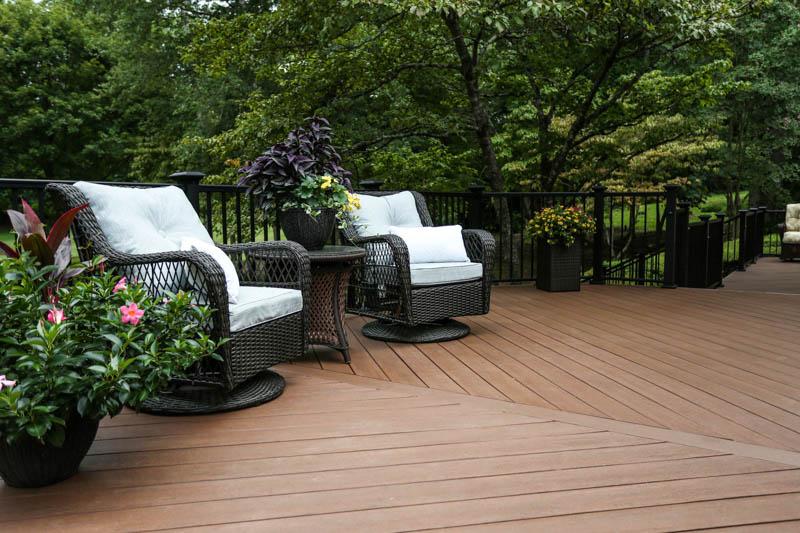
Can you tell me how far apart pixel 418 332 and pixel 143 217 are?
171 centimetres

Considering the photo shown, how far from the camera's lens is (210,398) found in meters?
2.36

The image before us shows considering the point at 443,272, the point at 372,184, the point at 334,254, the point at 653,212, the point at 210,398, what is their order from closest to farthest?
1. the point at 210,398
2. the point at 334,254
3. the point at 443,272
4. the point at 372,184
5. the point at 653,212

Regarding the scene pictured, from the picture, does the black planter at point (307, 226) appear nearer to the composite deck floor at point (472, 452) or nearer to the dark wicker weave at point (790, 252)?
the composite deck floor at point (472, 452)

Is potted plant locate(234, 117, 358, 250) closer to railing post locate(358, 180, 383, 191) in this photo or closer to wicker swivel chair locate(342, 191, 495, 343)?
wicker swivel chair locate(342, 191, 495, 343)

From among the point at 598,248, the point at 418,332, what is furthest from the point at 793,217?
the point at 418,332

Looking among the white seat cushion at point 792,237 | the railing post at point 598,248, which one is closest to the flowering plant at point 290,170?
the railing post at point 598,248

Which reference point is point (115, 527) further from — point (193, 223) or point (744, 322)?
point (744, 322)

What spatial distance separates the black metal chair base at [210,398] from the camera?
227 cm

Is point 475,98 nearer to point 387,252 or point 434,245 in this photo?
point 434,245

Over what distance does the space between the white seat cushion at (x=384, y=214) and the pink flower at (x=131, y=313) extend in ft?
7.01

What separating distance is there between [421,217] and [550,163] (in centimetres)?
560

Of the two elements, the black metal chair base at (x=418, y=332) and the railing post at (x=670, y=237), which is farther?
the railing post at (x=670, y=237)

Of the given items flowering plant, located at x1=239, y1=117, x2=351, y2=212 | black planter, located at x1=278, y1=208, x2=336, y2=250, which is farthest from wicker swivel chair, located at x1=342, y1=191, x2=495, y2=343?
flowering plant, located at x1=239, y1=117, x2=351, y2=212

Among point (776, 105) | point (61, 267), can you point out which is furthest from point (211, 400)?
point (776, 105)
